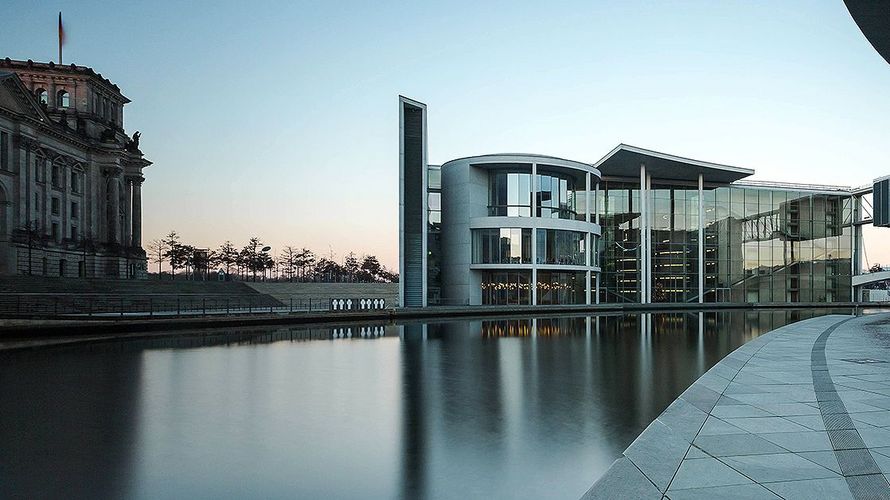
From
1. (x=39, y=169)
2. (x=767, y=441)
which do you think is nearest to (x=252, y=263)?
(x=39, y=169)

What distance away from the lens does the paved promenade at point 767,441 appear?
5348 mm

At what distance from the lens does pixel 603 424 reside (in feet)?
27.9

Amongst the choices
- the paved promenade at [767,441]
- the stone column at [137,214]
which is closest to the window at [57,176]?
the stone column at [137,214]

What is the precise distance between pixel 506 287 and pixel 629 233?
20207 mm

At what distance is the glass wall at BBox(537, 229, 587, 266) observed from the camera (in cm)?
5041

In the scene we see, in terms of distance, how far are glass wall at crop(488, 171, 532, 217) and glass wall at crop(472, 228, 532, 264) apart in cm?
205

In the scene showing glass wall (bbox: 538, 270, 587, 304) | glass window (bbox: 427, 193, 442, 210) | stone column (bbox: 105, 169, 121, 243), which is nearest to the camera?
glass wall (bbox: 538, 270, 587, 304)

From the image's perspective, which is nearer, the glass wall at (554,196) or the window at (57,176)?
the glass wall at (554,196)

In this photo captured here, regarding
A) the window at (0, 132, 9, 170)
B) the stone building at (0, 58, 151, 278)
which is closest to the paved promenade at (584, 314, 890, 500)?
the stone building at (0, 58, 151, 278)

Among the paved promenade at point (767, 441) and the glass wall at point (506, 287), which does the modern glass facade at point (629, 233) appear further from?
the paved promenade at point (767, 441)

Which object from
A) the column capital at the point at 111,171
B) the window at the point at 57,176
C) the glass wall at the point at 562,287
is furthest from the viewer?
the column capital at the point at 111,171

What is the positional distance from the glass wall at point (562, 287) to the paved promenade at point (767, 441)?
1549 inches

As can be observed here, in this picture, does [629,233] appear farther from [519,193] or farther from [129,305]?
[129,305]

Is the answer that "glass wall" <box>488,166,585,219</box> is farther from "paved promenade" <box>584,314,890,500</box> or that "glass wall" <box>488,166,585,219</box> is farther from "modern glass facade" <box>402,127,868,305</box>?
"paved promenade" <box>584,314,890,500</box>
